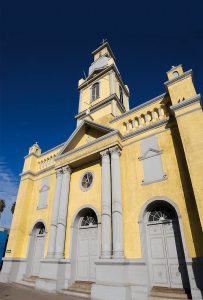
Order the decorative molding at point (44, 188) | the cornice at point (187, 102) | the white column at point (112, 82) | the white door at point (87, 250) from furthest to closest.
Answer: the white column at point (112, 82) < the decorative molding at point (44, 188) < the white door at point (87, 250) < the cornice at point (187, 102)

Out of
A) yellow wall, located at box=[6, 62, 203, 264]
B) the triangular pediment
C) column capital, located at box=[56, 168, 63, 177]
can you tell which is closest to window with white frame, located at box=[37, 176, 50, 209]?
yellow wall, located at box=[6, 62, 203, 264]

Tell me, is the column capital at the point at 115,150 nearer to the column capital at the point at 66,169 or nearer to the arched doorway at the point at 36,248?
the column capital at the point at 66,169

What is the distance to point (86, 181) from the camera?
484 inches

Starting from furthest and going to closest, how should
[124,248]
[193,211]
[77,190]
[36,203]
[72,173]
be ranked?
[36,203] → [72,173] → [77,190] → [124,248] → [193,211]

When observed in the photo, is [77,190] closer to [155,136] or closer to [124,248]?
[124,248]

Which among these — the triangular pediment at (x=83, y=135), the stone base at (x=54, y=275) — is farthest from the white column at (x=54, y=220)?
the triangular pediment at (x=83, y=135)

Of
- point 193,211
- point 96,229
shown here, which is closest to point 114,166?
point 96,229

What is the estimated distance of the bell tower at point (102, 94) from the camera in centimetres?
1524

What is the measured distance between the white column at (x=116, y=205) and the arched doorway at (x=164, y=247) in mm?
1193

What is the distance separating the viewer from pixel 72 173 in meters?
13.4

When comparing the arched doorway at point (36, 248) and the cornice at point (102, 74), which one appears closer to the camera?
the arched doorway at point (36, 248)

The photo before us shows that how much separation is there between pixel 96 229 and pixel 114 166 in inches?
141

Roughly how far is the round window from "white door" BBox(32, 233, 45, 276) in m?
4.66

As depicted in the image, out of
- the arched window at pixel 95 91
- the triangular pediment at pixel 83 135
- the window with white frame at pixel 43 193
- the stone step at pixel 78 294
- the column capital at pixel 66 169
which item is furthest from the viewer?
the arched window at pixel 95 91
